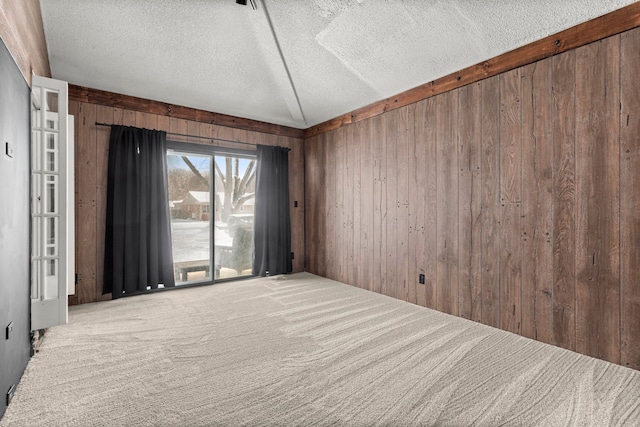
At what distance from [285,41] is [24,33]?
1878 mm

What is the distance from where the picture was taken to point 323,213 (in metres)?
4.91

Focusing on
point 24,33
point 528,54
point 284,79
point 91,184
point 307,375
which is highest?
point 284,79

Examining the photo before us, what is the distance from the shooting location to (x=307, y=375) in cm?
202

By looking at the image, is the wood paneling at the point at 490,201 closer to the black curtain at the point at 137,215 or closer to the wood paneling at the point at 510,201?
the wood paneling at the point at 510,201

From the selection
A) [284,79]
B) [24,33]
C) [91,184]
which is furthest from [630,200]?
[91,184]

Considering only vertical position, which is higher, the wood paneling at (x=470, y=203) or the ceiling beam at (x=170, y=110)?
the ceiling beam at (x=170, y=110)

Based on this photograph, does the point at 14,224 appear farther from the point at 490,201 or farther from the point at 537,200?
the point at 537,200

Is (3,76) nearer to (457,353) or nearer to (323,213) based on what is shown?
(457,353)

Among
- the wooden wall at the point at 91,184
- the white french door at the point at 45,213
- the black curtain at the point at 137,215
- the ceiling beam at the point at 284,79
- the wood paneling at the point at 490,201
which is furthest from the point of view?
the black curtain at the point at 137,215

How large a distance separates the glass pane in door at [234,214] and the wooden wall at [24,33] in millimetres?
2266

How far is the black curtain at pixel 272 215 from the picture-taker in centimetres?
474

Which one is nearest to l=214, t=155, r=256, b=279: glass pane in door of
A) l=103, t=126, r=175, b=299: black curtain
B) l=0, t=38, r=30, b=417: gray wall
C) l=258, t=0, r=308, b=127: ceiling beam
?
l=103, t=126, r=175, b=299: black curtain

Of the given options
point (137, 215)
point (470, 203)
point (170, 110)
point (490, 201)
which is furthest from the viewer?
point (170, 110)

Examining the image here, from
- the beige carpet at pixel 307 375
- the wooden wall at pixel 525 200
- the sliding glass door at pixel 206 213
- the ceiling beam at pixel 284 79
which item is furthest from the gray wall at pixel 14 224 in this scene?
the wooden wall at pixel 525 200
